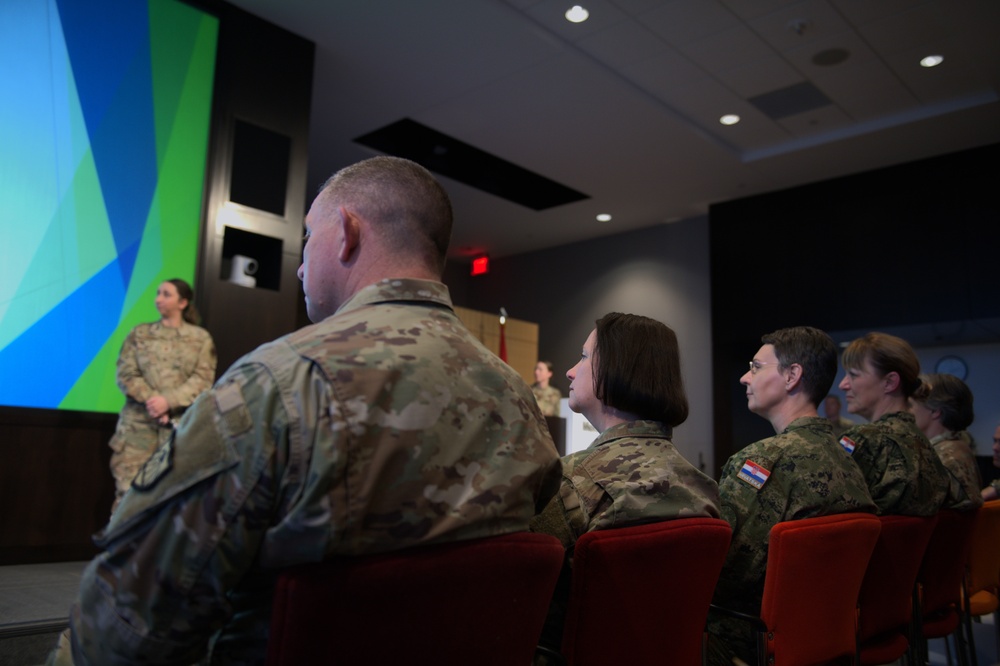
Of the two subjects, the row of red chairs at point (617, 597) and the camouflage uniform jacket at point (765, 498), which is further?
the camouflage uniform jacket at point (765, 498)

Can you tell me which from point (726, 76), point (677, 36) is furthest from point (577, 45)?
point (726, 76)

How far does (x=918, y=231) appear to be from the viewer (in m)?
6.85

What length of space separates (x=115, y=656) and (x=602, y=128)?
20.9ft

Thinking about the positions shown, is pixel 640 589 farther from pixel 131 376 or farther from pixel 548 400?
pixel 548 400

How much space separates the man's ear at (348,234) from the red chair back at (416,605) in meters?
0.48

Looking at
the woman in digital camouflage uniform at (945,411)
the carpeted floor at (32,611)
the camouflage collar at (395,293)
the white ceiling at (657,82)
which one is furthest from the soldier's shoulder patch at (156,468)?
the white ceiling at (657,82)

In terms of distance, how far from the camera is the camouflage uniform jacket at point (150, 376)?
A: 397 cm

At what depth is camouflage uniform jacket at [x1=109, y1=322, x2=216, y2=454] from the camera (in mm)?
3971

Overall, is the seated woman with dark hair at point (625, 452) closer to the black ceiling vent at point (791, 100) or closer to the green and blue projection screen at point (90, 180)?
the green and blue projection screen at point (90, 180)

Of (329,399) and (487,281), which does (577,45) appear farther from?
(487,281)

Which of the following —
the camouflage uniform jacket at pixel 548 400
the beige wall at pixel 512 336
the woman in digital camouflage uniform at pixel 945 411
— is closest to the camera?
the woman in digital camouflage uniform at pixel 945 411

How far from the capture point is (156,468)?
2.55ft

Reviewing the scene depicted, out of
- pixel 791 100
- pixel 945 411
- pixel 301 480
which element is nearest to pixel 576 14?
pixel 791 100

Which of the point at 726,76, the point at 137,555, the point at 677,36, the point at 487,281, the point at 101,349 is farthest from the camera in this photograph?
the point at 487,281
